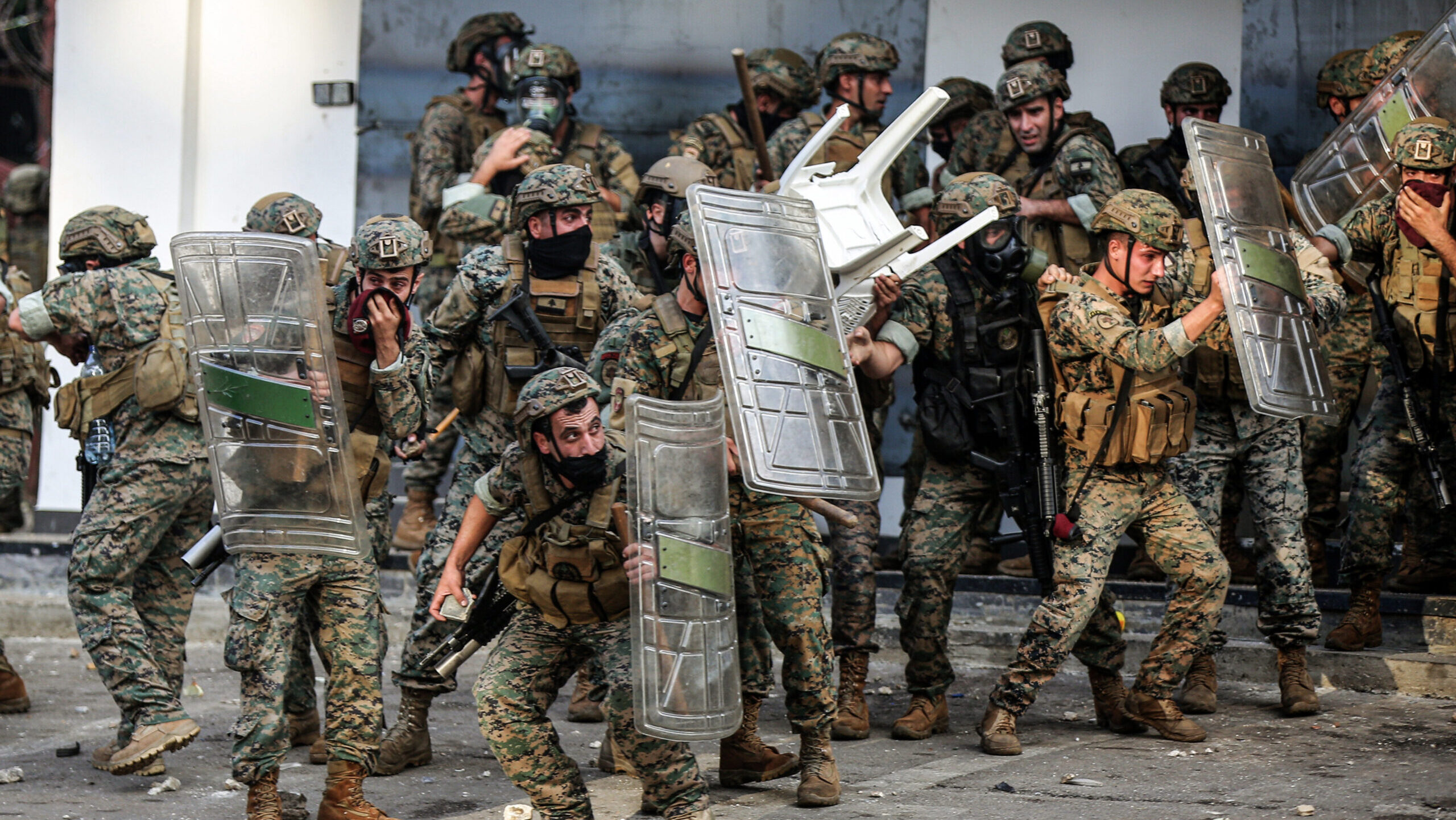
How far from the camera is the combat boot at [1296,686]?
626 centimetres

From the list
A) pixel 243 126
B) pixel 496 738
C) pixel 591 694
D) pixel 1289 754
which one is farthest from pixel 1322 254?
pixel 243 126

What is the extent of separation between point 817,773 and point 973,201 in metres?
2.24

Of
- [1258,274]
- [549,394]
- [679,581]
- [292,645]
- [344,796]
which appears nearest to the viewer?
[679,581]

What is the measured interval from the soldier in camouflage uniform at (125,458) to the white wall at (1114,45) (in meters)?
4.44

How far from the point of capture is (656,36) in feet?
30.1

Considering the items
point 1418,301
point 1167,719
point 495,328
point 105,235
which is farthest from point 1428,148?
point 105,235

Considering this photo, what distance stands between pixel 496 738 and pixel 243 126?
5941mm

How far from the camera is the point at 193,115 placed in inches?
372

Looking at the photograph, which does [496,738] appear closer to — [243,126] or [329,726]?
[329,726]

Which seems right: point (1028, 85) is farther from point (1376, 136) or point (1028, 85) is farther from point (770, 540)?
point (770, 540)

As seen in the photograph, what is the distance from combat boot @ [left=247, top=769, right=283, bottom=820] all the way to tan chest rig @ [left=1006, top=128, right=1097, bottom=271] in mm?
4013

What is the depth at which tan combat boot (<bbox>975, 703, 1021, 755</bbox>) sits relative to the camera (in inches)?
230

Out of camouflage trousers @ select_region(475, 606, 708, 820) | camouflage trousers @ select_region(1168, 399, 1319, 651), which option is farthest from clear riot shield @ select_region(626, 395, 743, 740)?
camouflage trousers @ select_region(1168, 399, 1319, 651)

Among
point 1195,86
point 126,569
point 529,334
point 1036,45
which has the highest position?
point 1036,45
